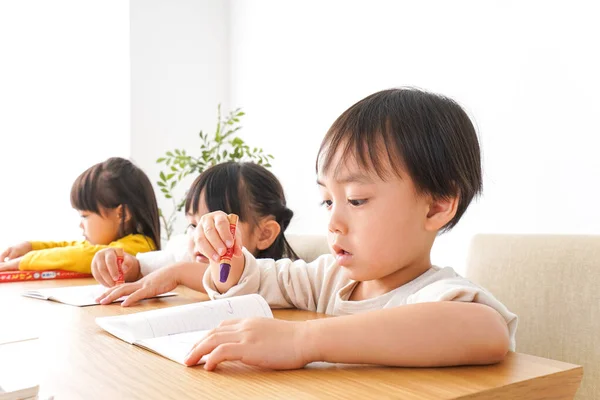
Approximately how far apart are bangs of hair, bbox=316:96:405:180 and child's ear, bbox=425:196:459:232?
78mm

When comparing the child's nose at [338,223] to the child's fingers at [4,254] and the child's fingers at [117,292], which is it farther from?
the child's fingers at [4,254]

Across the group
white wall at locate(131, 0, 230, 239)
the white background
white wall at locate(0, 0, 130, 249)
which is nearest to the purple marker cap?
the white background

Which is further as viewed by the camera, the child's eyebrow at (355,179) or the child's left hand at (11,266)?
the child's left hand at (11,266)

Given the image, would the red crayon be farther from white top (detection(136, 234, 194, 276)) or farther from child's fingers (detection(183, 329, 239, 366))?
child's fingers (detection(183, 329, 239, 366))

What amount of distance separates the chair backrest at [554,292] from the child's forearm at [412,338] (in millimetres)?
445

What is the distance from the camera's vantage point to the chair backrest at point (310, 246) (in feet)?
5.49

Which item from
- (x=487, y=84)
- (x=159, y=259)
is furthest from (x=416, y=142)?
(x=487, y=84)

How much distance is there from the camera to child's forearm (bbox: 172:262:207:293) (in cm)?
128

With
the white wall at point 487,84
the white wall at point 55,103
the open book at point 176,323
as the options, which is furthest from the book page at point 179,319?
the white wall at point 55,103

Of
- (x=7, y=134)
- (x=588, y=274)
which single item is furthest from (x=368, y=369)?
(x=7, y=134)

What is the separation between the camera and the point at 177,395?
1.84 ft

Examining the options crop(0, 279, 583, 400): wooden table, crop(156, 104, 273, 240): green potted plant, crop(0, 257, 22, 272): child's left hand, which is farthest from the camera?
crop(156, 104, 273, 240): green potted plant

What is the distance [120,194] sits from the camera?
7.02 ft

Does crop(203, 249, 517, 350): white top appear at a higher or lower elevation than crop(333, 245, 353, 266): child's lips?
lower
